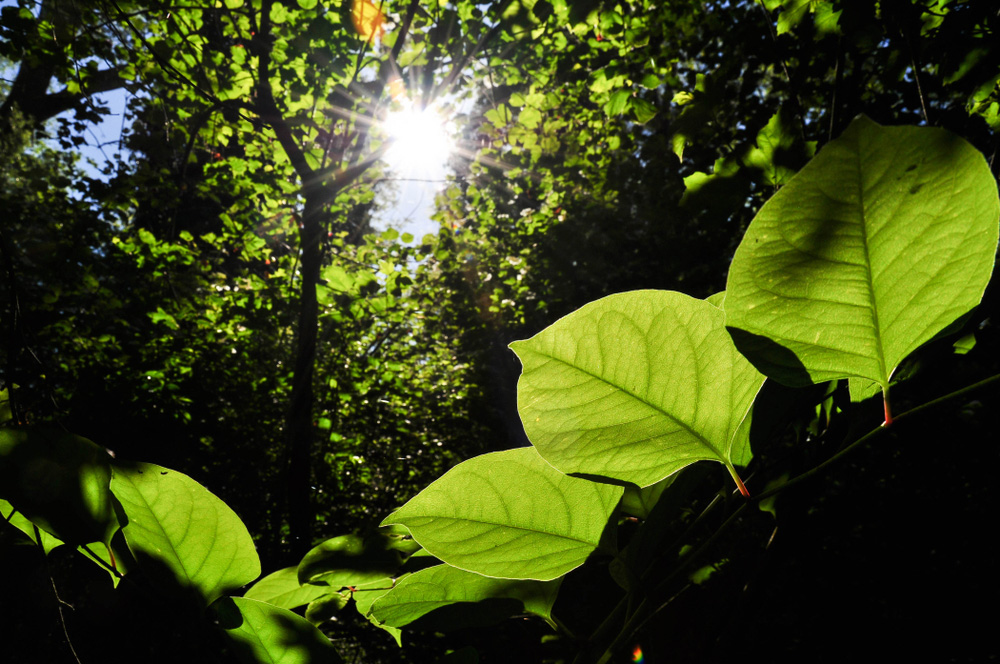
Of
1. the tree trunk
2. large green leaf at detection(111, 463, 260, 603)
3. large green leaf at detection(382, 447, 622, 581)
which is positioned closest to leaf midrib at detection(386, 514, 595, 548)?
large green leaf at detection(382, 447, 622, 581)

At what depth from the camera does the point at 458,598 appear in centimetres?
35

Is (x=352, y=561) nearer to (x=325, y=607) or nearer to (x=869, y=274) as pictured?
(x=325, y=607)

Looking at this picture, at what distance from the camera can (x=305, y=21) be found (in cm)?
357

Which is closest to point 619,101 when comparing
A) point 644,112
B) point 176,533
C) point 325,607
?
point 644,112

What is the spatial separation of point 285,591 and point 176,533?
0.70 feet

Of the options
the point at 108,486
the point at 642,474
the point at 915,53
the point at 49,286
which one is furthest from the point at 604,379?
the point at 49,286

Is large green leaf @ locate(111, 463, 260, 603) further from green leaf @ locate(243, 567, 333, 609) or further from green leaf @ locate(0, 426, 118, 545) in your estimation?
green leaf @ locate(243, 567, 333, 609)

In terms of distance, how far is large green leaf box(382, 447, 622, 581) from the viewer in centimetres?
29

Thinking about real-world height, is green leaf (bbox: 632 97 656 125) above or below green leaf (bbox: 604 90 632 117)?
below

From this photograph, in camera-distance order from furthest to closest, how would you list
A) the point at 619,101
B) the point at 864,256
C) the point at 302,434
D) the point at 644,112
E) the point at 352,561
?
the point at 302,434, the point at 619,101, the point at 644,112, the point at 352,561, the point at 864,256

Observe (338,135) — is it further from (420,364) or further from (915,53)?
(915,53)

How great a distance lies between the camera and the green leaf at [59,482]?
0.86ft

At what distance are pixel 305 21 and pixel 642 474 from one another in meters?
4.26

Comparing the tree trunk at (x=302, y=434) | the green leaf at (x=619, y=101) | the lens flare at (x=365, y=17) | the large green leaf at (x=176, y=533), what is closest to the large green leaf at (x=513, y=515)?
the large green leaf at (x=176, y=533)
